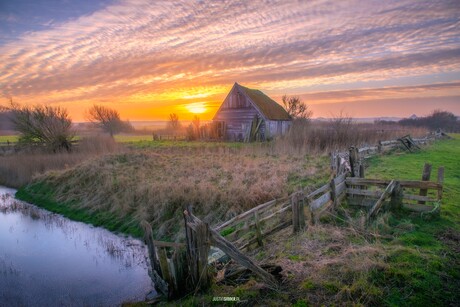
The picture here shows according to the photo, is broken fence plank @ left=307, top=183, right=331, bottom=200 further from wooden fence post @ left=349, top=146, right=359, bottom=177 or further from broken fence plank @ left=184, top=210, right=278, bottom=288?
broken fence plank @ left=184, top=210, right=278, bottom=288

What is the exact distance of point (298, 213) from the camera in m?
7.21

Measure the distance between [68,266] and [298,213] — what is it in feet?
26.5

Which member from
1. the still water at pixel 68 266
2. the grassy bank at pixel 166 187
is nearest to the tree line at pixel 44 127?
the grassy bank at pixel 166 187

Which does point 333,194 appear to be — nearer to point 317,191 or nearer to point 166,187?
point 317,191

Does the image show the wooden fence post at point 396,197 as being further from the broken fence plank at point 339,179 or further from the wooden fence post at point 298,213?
the wooden fence post at point 298,213

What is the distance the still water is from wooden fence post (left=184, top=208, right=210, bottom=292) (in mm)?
3139

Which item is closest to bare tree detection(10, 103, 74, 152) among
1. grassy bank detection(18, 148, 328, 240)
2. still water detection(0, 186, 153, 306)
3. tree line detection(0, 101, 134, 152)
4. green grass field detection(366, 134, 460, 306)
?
tree line detection(0, 101, 134, 152)

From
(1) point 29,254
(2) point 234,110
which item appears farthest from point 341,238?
(2) point 234,110

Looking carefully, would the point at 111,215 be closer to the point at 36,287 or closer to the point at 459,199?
the point at 36,287

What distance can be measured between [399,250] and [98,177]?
1700cm

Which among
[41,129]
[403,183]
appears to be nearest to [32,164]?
[41,129]

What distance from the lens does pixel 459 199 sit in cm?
944

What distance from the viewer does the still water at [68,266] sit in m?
7.48

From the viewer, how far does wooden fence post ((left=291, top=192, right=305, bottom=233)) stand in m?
7.09
